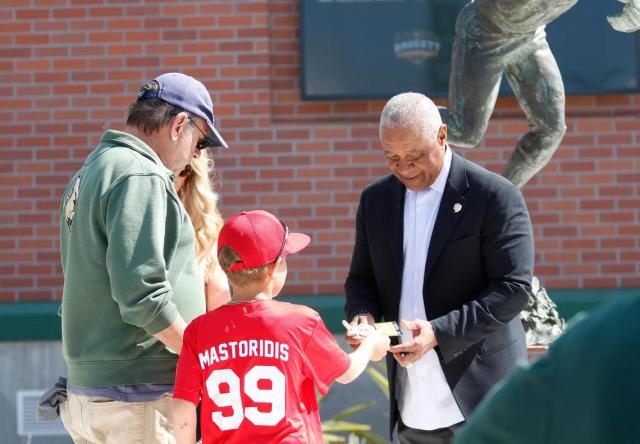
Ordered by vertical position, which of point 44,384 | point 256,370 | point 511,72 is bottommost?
point 44,384

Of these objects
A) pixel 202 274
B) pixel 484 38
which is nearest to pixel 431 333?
pixel 202 274

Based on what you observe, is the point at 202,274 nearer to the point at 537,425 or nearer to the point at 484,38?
the point at 484,38

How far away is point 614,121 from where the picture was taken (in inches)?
255

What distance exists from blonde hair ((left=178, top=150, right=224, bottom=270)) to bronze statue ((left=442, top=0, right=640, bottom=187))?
1377 millimetres

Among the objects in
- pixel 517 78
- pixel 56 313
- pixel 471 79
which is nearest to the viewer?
pixel 471 79

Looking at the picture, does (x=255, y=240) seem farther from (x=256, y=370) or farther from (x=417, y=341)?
(x=417, y=341)

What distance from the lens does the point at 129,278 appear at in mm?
2705

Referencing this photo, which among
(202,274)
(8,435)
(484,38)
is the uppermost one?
(484,38)

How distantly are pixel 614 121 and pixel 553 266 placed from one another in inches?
38.4

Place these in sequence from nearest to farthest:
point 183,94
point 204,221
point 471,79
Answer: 1. point 183,94
2. point 204,221
3. point 471,79

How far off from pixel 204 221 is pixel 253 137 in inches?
124

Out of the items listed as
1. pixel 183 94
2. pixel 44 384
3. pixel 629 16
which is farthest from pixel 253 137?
pixel 183 94

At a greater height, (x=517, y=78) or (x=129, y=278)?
(x=517, y=78)

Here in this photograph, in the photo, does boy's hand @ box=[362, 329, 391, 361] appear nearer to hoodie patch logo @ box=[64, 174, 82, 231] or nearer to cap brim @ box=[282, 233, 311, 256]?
cap brim @ box=[282, 233, 311, 256]
